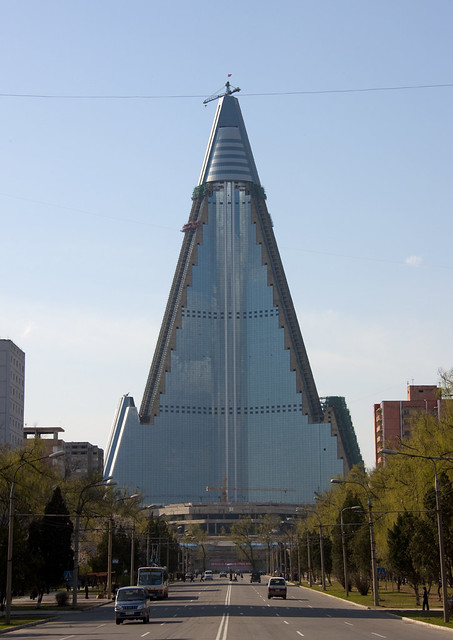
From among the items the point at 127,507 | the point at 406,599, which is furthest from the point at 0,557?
the point at 127,507

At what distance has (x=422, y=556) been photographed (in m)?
60.8

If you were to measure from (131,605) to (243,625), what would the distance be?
7.29 metres

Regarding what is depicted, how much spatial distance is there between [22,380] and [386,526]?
11157cm

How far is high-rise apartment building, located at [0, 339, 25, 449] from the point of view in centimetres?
16400

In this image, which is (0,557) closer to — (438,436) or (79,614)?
(79,614)

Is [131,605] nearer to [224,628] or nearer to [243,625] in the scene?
[243,625]

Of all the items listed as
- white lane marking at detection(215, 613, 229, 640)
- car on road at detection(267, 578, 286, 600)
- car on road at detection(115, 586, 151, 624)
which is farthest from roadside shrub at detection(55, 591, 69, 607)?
car on road at detection(115, 586, 151, 624)

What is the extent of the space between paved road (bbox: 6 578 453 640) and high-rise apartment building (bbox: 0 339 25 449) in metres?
97.4

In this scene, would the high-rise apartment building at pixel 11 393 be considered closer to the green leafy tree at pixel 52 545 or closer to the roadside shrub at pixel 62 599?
the green leafy tree at pixel 52 545

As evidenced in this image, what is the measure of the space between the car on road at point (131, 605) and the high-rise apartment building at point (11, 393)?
108693 mm

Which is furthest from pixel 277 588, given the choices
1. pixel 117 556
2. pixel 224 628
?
pixel 224 628

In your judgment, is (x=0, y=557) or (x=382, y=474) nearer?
(x=0, y=557)

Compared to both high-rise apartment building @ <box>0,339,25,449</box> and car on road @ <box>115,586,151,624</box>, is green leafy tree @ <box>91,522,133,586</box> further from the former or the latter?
high-rise apartment building @ <box>0,339,25,449</box>

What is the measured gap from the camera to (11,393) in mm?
167750
